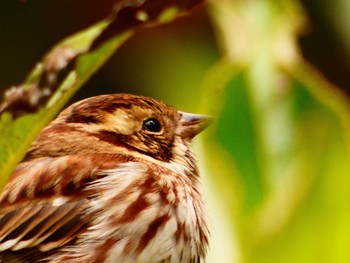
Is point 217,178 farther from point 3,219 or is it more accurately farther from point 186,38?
point 186,38

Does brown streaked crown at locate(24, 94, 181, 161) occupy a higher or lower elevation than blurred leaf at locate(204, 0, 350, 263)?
higher

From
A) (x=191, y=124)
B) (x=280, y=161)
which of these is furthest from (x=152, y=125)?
(x=280, y=161)

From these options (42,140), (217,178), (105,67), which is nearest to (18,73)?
(105,67)

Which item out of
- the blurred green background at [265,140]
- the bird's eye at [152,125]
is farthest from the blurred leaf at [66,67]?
the bird's eye at [152,125]

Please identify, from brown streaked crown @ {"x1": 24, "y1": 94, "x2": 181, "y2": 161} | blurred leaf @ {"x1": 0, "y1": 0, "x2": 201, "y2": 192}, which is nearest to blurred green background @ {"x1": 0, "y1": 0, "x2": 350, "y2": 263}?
brown streaked crown @ {"x1": 24, "y1": 94, "x2": 181, "y2": 161}

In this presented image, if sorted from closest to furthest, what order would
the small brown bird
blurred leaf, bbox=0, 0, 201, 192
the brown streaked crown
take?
blurred leaf, bbox=0, 0, 201, 192, the small brown bird, the brown streaked crown

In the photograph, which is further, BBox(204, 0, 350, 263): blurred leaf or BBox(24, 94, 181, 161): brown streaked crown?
BBox(24, 94, 181, 161): brown streaked crown

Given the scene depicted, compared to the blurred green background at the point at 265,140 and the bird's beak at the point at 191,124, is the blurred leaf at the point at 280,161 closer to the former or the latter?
the blurred green background at the point at 265,140

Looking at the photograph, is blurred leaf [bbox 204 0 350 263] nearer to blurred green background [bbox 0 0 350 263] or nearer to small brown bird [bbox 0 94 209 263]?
blurred green background [bbox 0 0 350 263]
